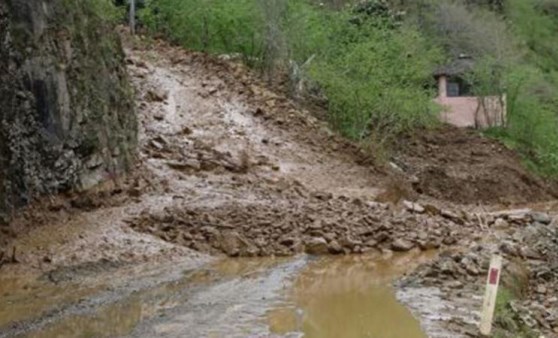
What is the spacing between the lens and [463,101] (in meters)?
46.6

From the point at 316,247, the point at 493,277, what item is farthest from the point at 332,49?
the point at 493,277

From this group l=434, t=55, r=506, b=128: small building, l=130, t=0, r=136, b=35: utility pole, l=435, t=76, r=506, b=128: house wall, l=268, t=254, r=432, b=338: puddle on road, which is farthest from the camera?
l=434, t=55, r=506, b=128: small building

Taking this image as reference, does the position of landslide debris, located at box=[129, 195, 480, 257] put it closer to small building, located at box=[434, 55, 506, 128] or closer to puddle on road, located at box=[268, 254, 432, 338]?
puddle on road, located at box=[268, 254, 432, 338]

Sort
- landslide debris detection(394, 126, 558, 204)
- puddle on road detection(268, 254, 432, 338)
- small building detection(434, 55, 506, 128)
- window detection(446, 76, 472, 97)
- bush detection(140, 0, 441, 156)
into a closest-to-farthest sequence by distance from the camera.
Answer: puddle on road detection(268, 254, 432, 338) → bush detection(140, 0, 441, 156) → landslide debris detection(394, 126, 558, 204) → small building detection(434, 55, 506, 128) → window detection(446, 76, 472, 97)

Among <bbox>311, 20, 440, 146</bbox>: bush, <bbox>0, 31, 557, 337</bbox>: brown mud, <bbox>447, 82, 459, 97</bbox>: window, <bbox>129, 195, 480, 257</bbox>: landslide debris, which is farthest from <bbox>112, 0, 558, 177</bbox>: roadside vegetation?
<bbox>129, 195, 480, 257</bbox>: landslide debris

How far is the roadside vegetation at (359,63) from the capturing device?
30000 millimetres

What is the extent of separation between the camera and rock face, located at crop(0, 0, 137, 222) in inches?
610

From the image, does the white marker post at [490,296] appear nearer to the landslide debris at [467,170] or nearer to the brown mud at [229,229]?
the brown mud at [229,229]

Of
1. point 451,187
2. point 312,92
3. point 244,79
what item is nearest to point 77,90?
point 244,79

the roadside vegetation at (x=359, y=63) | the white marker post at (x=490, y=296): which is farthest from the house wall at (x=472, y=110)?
the white marker post at (x=490, y=296)

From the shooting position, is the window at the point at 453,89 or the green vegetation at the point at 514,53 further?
the window at the point at 453,89

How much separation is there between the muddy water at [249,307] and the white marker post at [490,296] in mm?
965

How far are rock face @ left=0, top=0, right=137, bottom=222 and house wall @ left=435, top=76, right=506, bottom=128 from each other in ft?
87.1

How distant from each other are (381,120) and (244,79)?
492 centimetres
